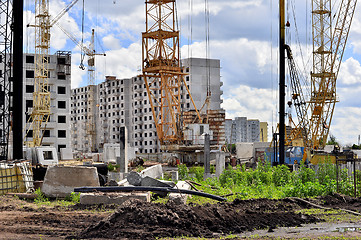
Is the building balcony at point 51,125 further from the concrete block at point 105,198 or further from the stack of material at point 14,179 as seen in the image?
the concrete block at point 105,198

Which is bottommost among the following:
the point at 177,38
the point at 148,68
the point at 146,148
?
the point at 146,148

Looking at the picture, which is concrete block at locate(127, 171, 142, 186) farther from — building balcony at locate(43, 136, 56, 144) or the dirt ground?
building balcony at locate(43, 136, 56, 144)

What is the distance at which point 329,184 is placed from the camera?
16.9m

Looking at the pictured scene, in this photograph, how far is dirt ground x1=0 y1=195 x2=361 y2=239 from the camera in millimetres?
9742

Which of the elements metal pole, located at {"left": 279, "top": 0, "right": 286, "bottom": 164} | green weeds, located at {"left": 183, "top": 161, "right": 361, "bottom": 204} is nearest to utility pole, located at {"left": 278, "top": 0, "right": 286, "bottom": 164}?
metal pole, located at {"left": 279, "top": 0, "right": 286, "bottom": 164}

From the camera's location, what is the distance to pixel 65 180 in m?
16.1

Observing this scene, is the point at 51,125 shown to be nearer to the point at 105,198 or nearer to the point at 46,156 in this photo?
the point at 46,156

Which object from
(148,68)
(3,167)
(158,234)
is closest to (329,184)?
(158,234)

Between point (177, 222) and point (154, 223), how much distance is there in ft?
→ 1.55

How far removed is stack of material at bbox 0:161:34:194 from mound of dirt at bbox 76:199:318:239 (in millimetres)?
7727

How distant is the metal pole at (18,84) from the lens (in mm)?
27562

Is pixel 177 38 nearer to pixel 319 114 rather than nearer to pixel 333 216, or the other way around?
pixel 319 114

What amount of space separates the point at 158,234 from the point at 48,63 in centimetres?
7959

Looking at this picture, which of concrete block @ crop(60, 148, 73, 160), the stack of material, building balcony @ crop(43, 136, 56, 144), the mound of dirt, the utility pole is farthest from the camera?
building balcony @ crop(43, 136, 56, 144)
